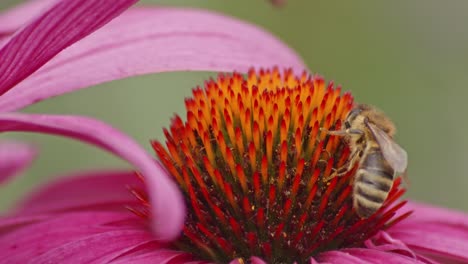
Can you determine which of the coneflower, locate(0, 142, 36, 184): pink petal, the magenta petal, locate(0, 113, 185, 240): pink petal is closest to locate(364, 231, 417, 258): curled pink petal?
the coneflower

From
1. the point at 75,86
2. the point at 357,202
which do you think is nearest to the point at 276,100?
the point at 357,202

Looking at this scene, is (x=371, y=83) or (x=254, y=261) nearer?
(x=254, y=261)

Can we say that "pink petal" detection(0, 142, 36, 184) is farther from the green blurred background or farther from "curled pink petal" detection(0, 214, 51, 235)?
the green blurred background

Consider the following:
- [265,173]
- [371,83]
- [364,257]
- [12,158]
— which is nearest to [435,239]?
[364,257]

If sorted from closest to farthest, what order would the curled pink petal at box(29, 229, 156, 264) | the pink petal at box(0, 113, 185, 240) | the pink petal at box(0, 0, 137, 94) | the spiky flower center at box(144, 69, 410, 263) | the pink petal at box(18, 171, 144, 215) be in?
1. the pink petal at box(0, 113, 185, 240)
2. the pink petal at box(0, 0, 137, 94)
3. the curled pink petal at box(29, 229, 156, 264)
4. the spiky flower center at box(144, 69, 410, 263)
5. the pink petal at box(18, 171, 144, 215)

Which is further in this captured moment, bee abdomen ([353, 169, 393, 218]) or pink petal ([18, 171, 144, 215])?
pink petal ([18, 171, 144, 215])

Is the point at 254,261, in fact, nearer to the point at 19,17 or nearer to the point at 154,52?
the point at 154,52

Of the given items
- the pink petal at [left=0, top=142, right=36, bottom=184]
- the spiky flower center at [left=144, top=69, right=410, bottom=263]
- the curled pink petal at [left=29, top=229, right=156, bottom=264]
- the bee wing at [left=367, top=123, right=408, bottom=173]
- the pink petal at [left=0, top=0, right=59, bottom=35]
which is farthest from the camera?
the pink petal at [left=0, top=142, right=36, bottom=184]
